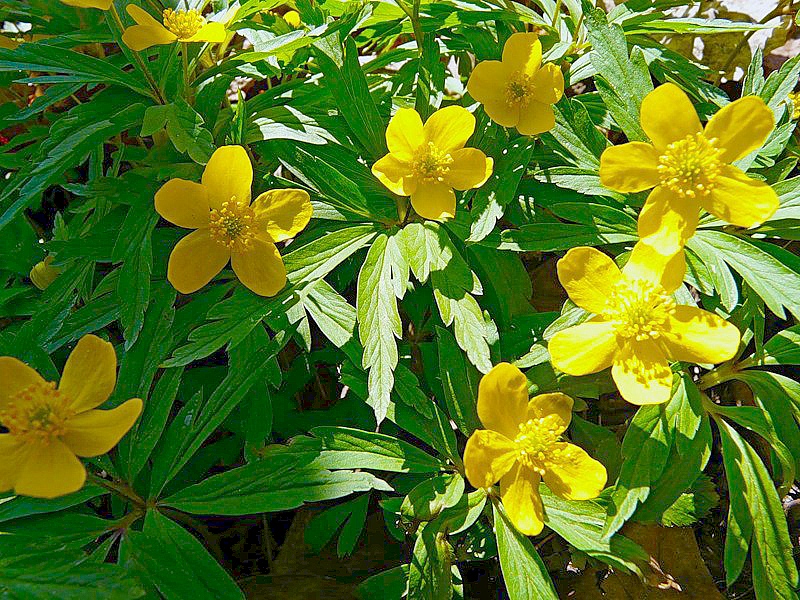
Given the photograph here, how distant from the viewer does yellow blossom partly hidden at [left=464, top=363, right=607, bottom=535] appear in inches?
62.4

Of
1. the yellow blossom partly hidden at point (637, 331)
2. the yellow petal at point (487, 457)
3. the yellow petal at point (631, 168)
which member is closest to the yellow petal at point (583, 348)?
the yellow blossom partly hidden at point (637, 331)

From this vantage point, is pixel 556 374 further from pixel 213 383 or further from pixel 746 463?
pixel 213 383

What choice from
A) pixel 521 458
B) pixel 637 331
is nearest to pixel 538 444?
pixel 521 458

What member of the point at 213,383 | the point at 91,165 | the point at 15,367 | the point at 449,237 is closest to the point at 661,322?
the point at 449,237

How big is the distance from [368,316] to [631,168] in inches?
29.2

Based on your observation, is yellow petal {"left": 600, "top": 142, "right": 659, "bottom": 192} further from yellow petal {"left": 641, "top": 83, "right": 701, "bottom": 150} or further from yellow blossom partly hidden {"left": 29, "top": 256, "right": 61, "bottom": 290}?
yellow blossom partly hidden {"left": 29, "top": 256, "right": 61, "bottom": 290}

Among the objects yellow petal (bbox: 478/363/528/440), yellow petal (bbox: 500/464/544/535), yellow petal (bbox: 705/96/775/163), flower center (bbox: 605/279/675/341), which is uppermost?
yellow petal (bbox: 705/96/775/163)

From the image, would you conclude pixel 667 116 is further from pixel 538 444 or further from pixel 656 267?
pixel 538 444

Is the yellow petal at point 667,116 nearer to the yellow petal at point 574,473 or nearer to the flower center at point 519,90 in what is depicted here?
the flower center at point 519,90

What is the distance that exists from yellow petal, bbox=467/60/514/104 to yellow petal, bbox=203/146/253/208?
0.66 m

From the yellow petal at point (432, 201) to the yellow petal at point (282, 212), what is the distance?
288 millimetres

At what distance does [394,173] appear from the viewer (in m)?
1.84

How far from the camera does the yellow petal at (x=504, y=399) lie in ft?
5.21

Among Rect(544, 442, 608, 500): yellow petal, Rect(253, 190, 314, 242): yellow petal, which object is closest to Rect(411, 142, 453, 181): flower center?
Rect(253, 190, 314, 242): yellow petal
